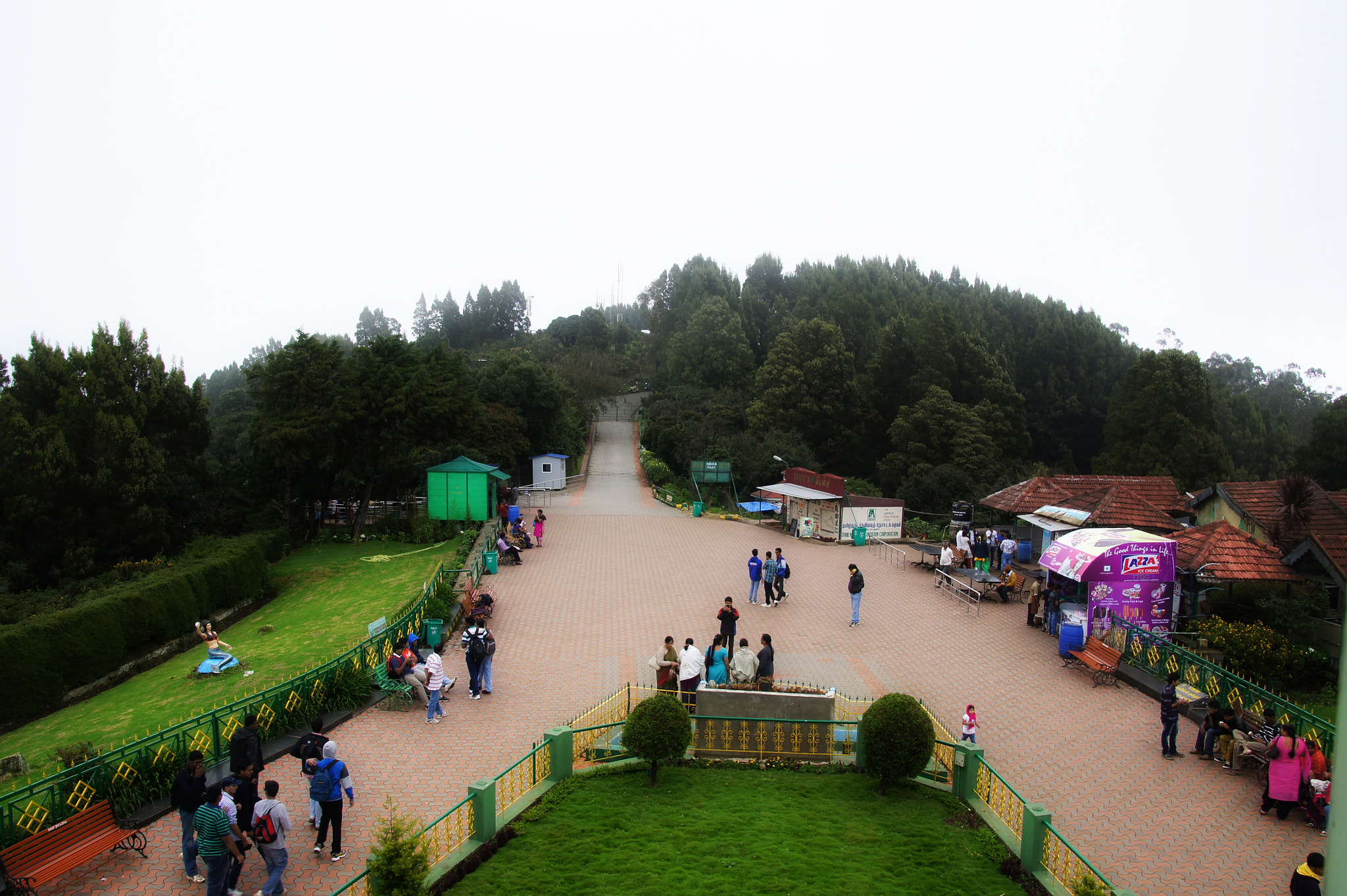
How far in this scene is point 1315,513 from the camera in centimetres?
2053

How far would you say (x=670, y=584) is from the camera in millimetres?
20703

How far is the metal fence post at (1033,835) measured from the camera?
789 centimetres

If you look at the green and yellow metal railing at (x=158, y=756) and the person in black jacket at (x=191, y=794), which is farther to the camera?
the green and yellow metal railing at (x=158, y=756)

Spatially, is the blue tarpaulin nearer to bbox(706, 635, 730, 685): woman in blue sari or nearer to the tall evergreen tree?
bbox(706, 635, 730, 685): woman in blue sari

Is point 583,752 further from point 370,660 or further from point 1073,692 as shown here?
point 1073,692

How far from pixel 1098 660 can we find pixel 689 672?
8178 mm

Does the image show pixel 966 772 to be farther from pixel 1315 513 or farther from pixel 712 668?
pixel 1315 513

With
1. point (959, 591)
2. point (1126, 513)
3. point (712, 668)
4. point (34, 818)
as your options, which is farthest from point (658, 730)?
point (1126, 513)

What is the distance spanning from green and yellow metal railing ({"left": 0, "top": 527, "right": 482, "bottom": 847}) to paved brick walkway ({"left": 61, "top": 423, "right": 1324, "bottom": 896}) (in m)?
0.61

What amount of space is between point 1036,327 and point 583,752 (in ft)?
208

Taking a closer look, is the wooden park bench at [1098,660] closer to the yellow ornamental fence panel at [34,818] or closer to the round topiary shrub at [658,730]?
the round topiary shrub at [658,730]

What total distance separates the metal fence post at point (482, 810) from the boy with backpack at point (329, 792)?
1388mm

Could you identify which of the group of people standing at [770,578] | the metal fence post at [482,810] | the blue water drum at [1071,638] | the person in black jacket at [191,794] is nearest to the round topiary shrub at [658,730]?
the metal fence post at [482,810]

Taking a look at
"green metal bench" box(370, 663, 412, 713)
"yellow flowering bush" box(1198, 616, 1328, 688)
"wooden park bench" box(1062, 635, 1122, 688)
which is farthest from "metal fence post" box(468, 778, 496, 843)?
"yellow flowering bush" box(1198, 616, 1328, 688)
